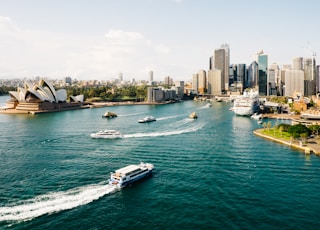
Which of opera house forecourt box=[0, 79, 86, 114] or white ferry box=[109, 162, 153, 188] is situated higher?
opera house forecourt box=[0, 79, 86, 114]

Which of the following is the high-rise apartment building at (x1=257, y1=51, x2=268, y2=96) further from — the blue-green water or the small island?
the blue-green water

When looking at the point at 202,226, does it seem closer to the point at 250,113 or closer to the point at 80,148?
the point at 80,148

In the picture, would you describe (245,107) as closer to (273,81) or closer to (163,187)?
(163,187)

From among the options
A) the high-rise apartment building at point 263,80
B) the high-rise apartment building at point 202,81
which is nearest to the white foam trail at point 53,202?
the high-rise apartment building at point 263,80

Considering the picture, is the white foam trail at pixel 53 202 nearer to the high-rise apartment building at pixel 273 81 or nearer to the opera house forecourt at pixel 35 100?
the opera house forecourt at pixel 35 100

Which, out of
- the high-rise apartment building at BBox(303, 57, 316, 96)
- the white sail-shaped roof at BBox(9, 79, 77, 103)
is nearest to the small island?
the white sail-shaped roof at BBox(9, 79, 77, 103)

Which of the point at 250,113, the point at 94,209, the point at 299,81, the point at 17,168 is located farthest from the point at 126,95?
the point at 94,209
